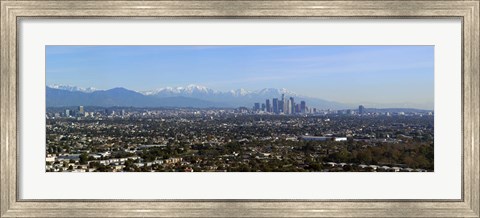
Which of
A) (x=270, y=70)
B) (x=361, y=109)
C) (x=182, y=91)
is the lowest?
(x=361, y=109)

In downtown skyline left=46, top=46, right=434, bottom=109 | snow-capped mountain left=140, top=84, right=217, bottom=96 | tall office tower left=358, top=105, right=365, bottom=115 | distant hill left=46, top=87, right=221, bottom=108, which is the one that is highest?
downtown skyline left=46, top=46, right=434, bottom=109

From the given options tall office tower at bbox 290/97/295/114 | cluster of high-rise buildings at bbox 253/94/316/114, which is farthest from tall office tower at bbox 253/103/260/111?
tall office tower at bbox 290/97/295/114

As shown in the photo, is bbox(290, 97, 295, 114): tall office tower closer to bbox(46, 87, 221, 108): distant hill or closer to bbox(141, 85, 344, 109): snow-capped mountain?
bbox(141, 85, 344, 109): snow-capped mountain

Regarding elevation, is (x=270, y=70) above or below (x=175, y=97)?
above

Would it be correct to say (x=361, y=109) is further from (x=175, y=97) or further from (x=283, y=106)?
(x=175, y=97)

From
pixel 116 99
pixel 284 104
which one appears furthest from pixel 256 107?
pixel 116 99

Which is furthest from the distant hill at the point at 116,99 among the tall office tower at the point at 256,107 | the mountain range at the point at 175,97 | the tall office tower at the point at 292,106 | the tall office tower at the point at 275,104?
the tall office tower at the point at 292,106
